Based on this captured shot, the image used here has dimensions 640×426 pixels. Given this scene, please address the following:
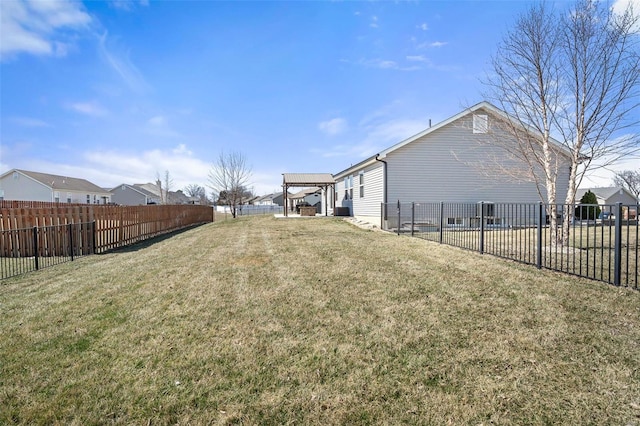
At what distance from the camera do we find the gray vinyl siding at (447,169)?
47.9 ft

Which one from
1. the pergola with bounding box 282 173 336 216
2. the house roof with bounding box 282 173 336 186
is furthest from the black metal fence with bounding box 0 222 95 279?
the house roof with bounding box 282 173 336 186

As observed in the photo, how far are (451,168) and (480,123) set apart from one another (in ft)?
7.49

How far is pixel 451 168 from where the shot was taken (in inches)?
589

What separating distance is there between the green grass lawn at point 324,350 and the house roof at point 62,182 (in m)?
44.1

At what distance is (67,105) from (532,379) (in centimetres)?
1773

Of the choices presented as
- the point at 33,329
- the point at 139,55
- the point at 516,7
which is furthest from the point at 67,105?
the point at 516,7

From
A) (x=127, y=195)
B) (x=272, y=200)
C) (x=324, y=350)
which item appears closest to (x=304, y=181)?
(x=324, y=350)

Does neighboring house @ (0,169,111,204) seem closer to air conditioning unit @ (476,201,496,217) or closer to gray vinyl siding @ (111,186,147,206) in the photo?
gray vinyl siding @ (111,186,147,206)

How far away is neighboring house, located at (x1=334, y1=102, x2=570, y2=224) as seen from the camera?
47.4 ft

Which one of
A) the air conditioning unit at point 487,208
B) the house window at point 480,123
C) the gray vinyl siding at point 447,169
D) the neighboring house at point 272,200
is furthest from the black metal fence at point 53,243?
the neighboring house at point 272,200

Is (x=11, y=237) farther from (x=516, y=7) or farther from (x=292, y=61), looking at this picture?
(x=516, y=7)

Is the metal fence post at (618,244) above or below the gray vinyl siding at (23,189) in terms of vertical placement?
below

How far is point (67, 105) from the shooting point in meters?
13.6

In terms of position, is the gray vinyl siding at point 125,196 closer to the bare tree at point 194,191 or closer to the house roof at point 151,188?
the house roof at point 151,188
